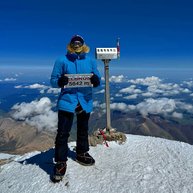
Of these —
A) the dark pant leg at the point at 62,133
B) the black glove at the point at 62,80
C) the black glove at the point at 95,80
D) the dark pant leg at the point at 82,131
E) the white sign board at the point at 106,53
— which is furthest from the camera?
the white sign board at the point at 106,53

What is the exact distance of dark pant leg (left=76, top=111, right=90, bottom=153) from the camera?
26.0ft

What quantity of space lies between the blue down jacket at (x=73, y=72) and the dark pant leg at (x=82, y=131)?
0.28 m

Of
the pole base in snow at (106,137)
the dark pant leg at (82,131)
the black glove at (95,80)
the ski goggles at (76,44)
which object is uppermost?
the ski goggles at (76,44)

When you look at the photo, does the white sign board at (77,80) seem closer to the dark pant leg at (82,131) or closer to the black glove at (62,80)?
the black glove at (62,80)

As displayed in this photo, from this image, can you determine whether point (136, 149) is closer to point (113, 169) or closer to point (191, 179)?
point (113, 169)

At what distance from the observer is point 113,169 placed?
8461mm

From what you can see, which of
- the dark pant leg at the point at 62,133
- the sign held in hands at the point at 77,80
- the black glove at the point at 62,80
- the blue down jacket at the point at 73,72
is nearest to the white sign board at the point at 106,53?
the blue down jacket at the point at 73,72

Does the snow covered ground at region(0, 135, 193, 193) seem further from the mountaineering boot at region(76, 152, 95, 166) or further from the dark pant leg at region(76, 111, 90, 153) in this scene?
the dark pant leg at region(76, 111, 90, 153)

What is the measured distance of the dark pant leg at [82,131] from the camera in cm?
792

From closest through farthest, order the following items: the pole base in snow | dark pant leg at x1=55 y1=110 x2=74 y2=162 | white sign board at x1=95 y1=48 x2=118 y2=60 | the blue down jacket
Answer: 1. the blue down jacket
2. dark pant leg at x1=55 y1=110 x2=74 y2=162
3. white sign board at x1=95 y1=48 x2=118 y2=60
4. the pole base in snow

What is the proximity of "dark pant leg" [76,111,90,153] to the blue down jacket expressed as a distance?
0.28 metres

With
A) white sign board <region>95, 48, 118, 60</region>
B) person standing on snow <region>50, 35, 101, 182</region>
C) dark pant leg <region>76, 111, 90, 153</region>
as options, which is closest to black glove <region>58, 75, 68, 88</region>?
person standing on snow <region>50, 35, 101, 182</region>

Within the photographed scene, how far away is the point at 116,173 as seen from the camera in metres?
8.15

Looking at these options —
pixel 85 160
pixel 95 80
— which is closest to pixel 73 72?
pixel 95 80
